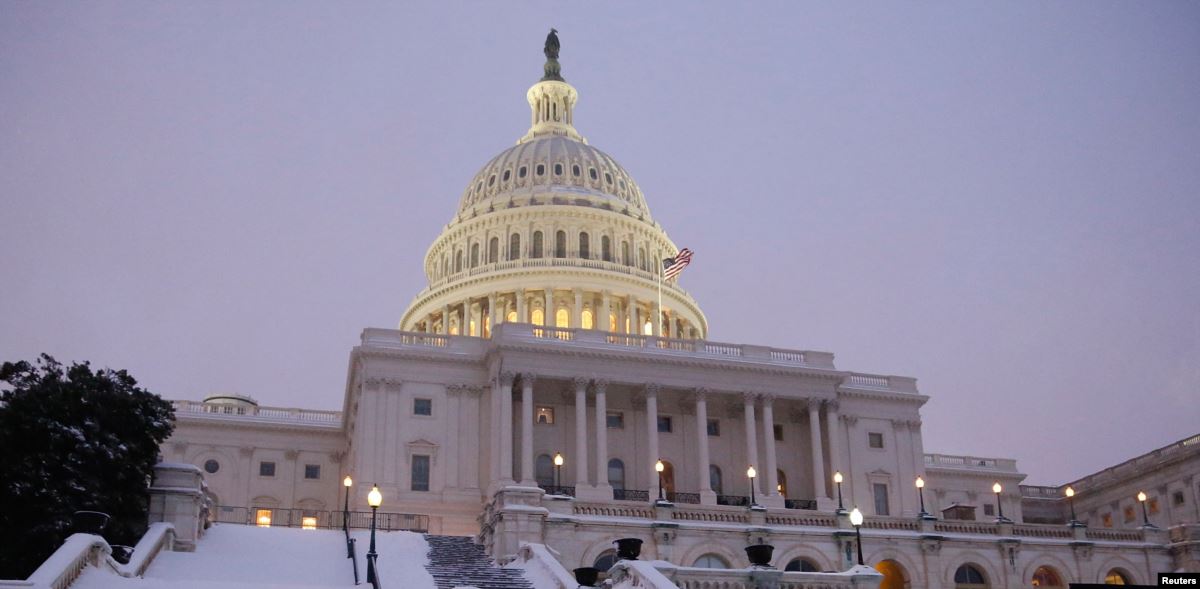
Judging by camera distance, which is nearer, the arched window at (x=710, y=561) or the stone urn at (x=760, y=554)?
the stone urn at (x=760, y=554)

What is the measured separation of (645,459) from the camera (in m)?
77.1

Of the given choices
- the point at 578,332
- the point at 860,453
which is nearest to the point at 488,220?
the point at 578,332

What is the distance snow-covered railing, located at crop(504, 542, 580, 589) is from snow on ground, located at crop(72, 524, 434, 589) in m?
3.28

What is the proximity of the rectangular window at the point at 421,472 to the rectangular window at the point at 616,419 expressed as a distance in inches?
456

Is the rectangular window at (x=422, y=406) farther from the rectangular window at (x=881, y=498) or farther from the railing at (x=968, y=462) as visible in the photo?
the railing at (x=968, y=462)

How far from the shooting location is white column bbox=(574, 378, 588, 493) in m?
72.4

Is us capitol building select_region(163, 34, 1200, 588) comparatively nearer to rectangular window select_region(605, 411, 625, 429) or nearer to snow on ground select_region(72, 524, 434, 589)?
rectangular window select_region(605, 411, 625, 429)

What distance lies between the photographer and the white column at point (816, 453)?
77.0 m

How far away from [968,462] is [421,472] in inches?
1792

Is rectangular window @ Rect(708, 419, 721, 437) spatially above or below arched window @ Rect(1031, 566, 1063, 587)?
above

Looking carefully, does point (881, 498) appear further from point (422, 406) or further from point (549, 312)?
point (549, 312)

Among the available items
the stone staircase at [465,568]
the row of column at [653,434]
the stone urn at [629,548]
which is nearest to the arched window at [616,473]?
the row of column at [653,434]

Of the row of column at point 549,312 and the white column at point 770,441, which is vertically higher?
the row of column at point 549,312

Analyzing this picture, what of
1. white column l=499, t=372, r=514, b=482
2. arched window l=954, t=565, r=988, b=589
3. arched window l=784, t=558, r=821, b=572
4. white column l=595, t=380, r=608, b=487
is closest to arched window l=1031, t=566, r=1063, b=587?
arched window l=954, t=565, r=988, b=589
